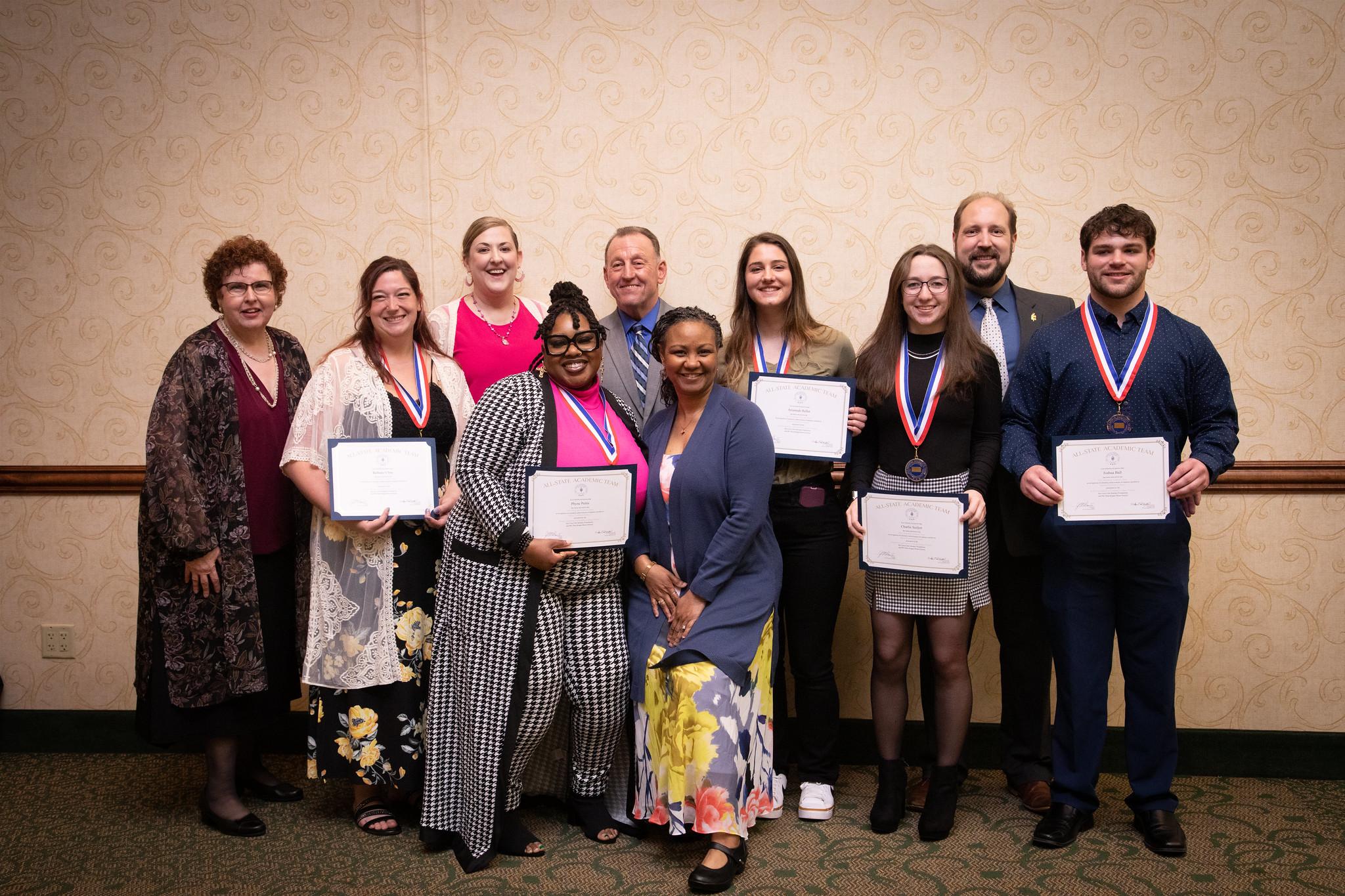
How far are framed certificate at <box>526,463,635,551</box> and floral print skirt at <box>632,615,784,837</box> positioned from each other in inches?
15.4

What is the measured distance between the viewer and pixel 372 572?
2.93m

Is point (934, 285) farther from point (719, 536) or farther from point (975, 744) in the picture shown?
point (975, 744)

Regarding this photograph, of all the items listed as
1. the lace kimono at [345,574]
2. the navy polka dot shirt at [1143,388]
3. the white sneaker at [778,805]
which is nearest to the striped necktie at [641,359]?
the lace kimono at [345,574]

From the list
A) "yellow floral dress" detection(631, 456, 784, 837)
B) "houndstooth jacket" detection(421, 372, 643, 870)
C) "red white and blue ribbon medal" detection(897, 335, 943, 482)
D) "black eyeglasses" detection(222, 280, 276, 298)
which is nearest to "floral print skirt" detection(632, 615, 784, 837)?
"yellow floral dress" detection(631, 456, 784, 837)

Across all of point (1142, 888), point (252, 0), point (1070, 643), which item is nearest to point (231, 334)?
point (252, 0)

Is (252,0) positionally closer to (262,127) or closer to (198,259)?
(262,127)

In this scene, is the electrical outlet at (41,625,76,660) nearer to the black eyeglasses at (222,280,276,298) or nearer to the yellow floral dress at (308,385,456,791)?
the yellow floral dress at (308,385,456,791)

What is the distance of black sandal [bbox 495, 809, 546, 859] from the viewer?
2830 mm

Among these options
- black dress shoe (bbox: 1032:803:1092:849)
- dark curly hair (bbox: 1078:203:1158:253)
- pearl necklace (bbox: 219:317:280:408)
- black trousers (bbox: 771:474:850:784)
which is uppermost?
dark curly hair (bbox: 1078:203:1158:253)

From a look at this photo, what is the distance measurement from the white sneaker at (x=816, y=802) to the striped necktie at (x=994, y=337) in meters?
1.38

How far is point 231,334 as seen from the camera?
3068 millimetres

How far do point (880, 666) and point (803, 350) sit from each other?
1032 mm

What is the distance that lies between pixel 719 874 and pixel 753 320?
5.54 feet

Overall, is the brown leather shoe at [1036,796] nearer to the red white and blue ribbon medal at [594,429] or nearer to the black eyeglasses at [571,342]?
the red white and blue ribbon medal at [594,429]
